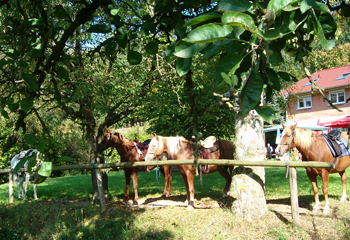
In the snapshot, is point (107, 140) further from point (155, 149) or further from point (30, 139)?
point (30, 139)

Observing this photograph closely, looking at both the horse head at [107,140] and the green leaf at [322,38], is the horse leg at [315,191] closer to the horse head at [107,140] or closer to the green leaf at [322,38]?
the horse head at [107,140]

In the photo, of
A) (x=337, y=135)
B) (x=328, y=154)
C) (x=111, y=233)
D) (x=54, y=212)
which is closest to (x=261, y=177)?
(x=328, y=154)

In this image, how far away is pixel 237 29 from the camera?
739 mm

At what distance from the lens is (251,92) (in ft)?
2.56

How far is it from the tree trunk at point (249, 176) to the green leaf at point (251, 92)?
16.1 ft

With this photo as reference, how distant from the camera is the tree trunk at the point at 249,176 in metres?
5.34

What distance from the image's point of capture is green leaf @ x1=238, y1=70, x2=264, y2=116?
77 centimetres

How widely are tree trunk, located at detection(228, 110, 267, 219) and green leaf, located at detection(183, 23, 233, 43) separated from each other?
16.3 feet

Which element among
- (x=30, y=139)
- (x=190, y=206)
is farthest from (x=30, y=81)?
(x=190, y=206)

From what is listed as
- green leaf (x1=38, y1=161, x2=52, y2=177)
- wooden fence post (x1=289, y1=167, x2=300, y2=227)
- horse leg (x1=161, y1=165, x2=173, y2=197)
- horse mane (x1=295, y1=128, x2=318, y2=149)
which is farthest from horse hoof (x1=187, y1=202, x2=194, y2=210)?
green leaf (x1=38, y1=161, x2=52, y2=177)

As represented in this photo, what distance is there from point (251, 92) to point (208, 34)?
197mm

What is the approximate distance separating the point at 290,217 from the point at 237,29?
206 inches

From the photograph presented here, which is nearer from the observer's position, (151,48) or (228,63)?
(228,63)

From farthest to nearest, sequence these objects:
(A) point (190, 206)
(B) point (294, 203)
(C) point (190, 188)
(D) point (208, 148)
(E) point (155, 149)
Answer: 1. (D) point (208, 148)
2. (E) point (155, 149)
3. (C) point (190, 188)
4. (A) point (190, 206)
5. (B) point (294, 203)
